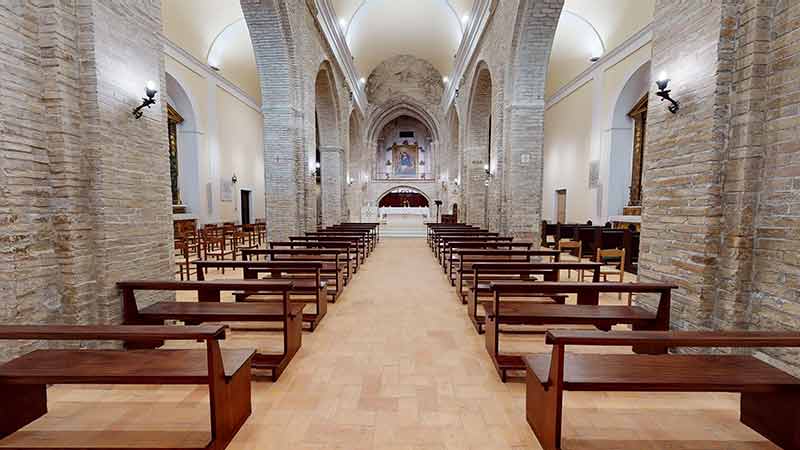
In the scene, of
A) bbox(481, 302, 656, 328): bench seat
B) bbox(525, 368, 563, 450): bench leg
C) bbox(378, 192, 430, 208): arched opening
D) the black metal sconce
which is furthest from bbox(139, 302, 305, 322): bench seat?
bbox(378, 192, 430, 208): arched opening

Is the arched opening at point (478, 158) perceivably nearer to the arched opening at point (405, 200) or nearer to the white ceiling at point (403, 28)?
the white ceiling at point (403, 28)

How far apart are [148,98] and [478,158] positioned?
11.2 metres

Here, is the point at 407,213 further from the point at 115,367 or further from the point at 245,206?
the point at 115,367

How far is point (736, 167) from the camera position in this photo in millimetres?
2871

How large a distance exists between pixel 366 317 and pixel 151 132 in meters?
3.18

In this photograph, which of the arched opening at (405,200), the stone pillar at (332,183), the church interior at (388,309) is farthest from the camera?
the arched opening at (405,200)

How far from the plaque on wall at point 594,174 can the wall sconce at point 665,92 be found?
9.08 metres

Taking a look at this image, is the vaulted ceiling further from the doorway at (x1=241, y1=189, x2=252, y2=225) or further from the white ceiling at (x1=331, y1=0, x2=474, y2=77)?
the doorway at (x1=241, y1=189, x2=252, y2=225)

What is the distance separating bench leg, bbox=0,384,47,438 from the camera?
221 cm

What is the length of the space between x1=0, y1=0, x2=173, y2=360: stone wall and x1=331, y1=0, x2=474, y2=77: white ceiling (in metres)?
11.7

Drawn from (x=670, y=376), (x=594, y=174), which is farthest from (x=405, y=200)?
(x=670, y=376)

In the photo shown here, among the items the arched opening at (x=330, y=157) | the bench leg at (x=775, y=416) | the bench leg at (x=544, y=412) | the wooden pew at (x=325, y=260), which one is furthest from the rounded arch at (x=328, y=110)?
the bench leg at (x=775, y=416)

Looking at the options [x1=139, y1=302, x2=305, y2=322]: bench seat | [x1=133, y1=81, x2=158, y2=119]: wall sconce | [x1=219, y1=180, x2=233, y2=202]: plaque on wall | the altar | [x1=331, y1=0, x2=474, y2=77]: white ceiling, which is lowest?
[x1=139, y1=302, x2=305, y2=322]: bench seat

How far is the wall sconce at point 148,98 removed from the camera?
355 cm
